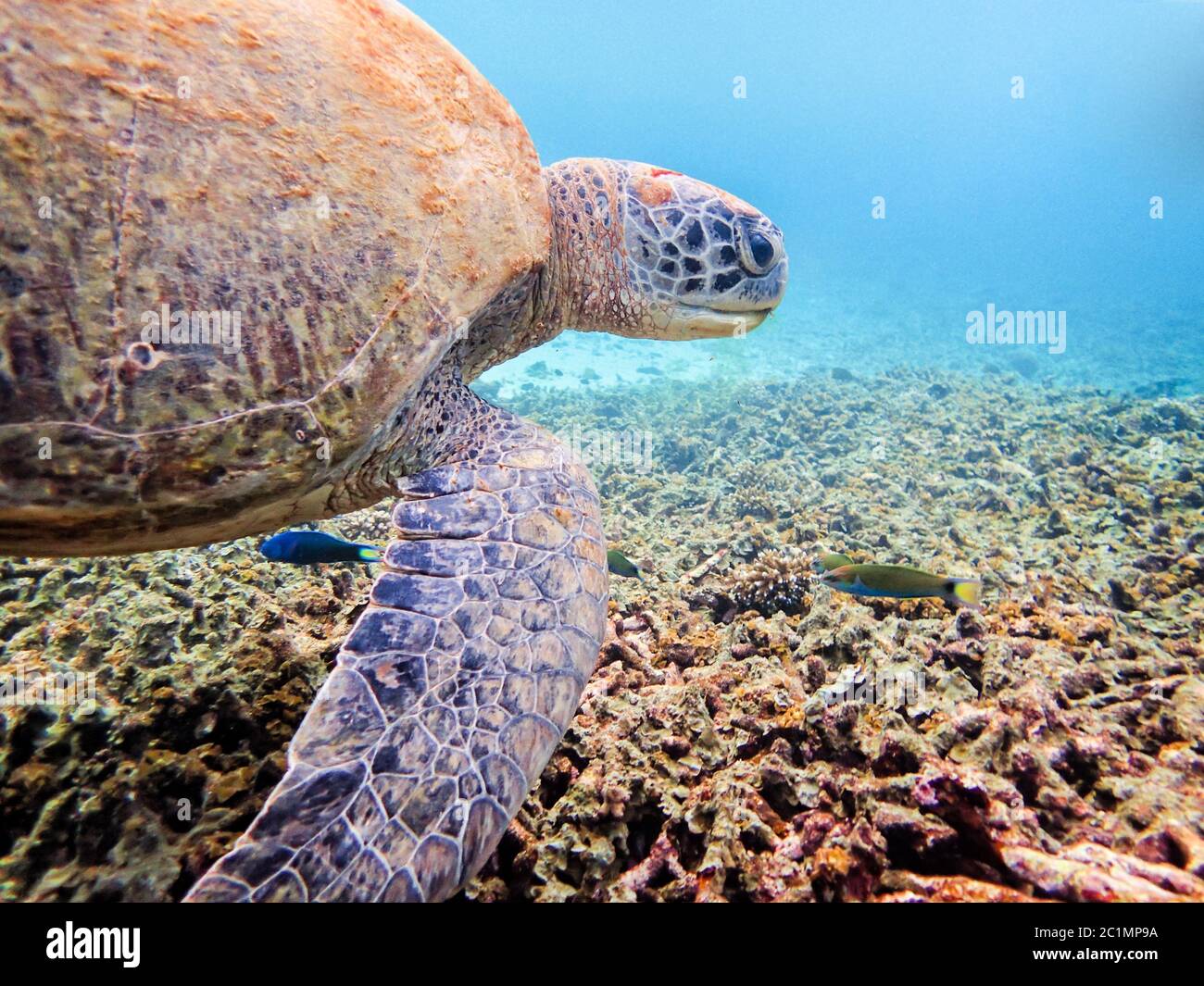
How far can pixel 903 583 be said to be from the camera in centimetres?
241

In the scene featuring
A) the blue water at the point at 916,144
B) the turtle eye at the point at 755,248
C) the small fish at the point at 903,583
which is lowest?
the small fish at the point at 903,583

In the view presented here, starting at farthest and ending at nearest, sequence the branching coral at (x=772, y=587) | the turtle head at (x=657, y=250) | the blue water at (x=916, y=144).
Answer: the blue water at (x=916, y=144) → the branching coral at (x=772, y=587) → the turtle head at (x=657, y=250)

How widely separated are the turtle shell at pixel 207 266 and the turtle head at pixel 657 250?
3.29 feet

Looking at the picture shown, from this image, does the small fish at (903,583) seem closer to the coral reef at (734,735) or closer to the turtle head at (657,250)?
the coral reef at (734,735)

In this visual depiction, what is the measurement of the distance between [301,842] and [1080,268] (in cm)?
10429

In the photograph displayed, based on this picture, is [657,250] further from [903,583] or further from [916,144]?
[916,144]

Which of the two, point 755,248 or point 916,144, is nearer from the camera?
point 755,248

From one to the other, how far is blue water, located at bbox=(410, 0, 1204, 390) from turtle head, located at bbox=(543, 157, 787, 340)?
45.2 ft

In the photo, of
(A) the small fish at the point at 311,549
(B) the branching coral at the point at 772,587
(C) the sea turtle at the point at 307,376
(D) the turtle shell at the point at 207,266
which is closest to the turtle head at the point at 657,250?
(C) the sea turtle at the point at 307,376

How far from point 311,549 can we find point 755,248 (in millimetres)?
2784

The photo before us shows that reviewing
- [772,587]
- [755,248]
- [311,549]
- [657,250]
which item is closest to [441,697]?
[311,549]

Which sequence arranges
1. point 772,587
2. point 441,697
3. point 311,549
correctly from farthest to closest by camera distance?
point 772,587
point 311,549
point 441,697

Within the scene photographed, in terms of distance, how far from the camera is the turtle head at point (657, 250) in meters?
2.95
